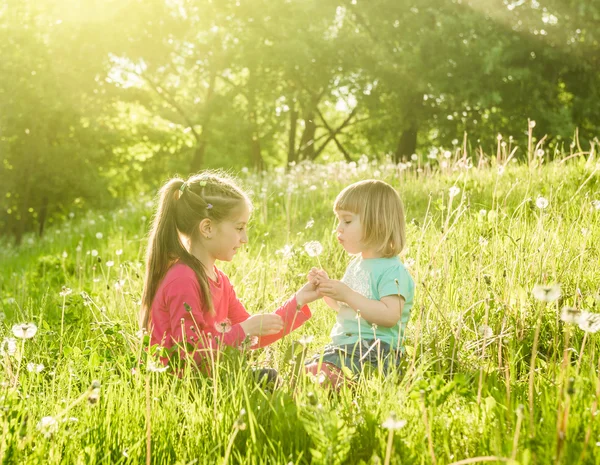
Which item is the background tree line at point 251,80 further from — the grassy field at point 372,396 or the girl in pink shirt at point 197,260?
the grassy field at point 372,396

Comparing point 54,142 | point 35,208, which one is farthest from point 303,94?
point 35,208

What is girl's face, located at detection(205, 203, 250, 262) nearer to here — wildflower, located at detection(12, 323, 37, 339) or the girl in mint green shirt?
the girl in mint green shirt

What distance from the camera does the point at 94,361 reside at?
278 centimetres

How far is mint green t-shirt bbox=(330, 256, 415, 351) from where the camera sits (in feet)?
10.9

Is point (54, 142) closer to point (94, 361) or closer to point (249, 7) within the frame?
point (249, 7)

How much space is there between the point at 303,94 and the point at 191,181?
69.0 ft

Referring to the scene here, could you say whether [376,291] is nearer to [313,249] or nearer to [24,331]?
[313,249]

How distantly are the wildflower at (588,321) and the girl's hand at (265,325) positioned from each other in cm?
162

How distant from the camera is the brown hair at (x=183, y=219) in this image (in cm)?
348

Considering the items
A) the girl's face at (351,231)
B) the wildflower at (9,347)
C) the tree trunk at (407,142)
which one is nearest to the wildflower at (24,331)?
the wildflower at (9,347)

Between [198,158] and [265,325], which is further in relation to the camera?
[198,158]

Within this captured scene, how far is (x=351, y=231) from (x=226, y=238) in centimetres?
73

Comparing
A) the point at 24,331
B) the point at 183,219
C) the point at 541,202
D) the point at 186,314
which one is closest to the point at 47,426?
the point at 24,331

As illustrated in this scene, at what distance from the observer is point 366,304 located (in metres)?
3.22
